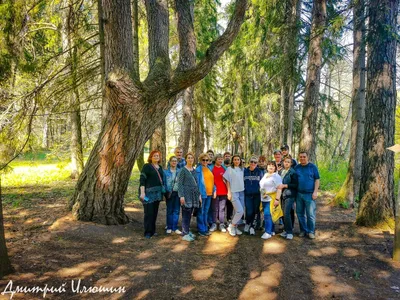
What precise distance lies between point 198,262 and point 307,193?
2.74 metres

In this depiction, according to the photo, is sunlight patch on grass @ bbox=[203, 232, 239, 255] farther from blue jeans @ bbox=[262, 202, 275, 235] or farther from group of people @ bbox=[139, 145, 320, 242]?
blue jeans @ bbox=[262, 202, 275, 235]

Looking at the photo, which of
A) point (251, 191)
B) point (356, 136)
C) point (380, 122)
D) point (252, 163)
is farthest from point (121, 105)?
point (356, 136)

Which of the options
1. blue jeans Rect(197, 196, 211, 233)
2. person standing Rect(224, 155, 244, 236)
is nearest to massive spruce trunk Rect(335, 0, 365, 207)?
person standing Rect(224, 155, 244, 236)

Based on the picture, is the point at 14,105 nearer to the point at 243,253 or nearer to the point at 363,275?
the point at 243,253

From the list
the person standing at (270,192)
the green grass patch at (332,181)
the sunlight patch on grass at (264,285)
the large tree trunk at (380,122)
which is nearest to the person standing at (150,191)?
the person standing at (270,192)

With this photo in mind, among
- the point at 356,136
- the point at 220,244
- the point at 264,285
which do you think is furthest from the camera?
the point at 356,136

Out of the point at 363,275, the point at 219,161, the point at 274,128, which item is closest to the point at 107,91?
the point at 219,161

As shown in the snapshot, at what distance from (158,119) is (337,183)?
11.3m

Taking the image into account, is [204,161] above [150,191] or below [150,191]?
above

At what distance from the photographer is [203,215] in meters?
6.65

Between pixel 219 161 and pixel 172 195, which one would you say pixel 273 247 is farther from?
pixel 172 195

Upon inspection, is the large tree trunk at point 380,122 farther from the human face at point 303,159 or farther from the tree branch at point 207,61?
the tree branch at point 207,61

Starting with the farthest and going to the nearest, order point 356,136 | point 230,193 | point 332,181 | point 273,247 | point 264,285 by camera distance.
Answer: point 332,181, point 356,136, point 230,193, point 273,247, point 264,285

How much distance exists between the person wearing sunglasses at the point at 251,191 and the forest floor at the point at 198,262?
34cm
